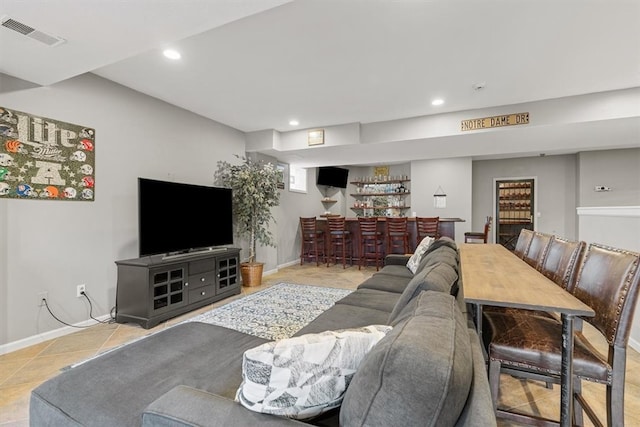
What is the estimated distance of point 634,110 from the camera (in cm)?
344

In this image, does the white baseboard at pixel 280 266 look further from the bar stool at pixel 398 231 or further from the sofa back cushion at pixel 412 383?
the sofa back cushion at pixel 412 383

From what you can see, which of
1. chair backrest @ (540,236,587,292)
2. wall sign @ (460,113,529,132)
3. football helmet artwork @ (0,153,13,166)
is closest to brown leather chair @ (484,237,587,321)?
chair backrest @ (540,236,587,292)

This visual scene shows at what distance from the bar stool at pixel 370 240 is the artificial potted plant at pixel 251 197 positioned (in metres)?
2.00

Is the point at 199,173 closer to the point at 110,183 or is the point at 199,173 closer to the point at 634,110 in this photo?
the point at 110,183

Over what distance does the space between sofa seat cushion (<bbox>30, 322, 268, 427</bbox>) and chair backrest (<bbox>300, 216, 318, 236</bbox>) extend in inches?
192

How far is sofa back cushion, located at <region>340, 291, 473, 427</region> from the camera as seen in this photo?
0.64m

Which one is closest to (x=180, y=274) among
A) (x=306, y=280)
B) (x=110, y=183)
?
(x=110, y=183)

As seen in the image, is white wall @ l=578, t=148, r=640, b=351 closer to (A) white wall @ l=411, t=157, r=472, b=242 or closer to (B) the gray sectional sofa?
(A) white wall @ l=411, t=157, r=472, b=242

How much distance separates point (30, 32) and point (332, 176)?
258 inches

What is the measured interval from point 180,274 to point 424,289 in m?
2.88

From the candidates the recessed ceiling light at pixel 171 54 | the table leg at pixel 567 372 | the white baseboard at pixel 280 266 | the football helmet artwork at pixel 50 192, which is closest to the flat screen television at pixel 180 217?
the football helmet artwork at pixel 50 192

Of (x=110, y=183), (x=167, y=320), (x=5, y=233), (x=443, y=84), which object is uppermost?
(x=443, y=84)

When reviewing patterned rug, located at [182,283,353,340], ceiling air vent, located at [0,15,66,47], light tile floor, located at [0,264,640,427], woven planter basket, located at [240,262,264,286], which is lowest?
light tile floor, located at [0,264,640,427]

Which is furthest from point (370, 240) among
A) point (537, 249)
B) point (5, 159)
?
point (5, 159)
